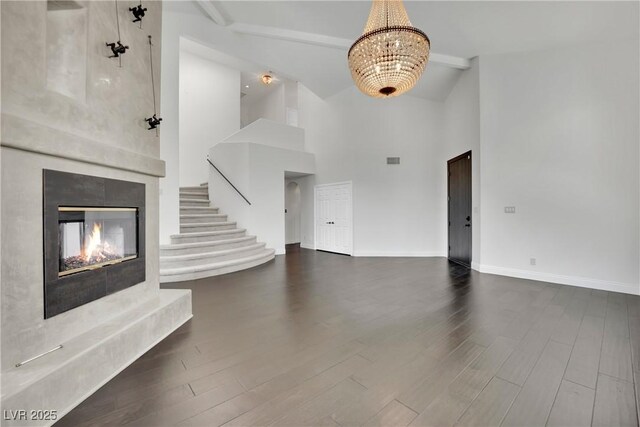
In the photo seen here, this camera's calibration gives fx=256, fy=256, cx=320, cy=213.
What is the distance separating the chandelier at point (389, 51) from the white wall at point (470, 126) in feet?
9.14

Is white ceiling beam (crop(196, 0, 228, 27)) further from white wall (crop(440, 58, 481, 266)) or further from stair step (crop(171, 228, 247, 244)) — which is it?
white wall (crop(440, 58, 481, 266))

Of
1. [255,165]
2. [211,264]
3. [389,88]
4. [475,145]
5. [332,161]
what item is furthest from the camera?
[332,161]

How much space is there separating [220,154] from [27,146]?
5.46m

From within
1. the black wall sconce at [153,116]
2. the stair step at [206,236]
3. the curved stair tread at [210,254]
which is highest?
the black wall sconce at [153,116]

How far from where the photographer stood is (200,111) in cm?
780

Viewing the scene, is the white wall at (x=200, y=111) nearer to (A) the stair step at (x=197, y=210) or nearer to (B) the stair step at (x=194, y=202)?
(B) the stair step at (x=194, y=202)

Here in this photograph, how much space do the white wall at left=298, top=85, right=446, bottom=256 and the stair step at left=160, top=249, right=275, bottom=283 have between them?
272cm

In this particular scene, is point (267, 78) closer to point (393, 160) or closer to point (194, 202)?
point (194, 202)

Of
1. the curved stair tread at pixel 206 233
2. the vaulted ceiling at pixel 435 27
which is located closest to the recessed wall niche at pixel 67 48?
the vaulted ceiling at pixel 435 27

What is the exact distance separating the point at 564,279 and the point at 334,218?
4600 mm

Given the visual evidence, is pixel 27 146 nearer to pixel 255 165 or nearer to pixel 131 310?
pixel 131 310

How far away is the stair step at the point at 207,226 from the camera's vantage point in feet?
16.3

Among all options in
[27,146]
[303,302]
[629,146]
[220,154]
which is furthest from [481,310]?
[220,154]

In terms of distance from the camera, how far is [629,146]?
3395 millimetres
